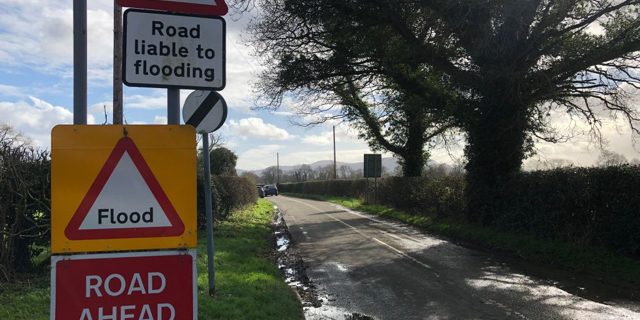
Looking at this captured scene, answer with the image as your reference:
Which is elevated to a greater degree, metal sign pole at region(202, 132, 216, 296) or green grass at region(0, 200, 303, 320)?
metal sign pole at region(202, 132, 216, 296)

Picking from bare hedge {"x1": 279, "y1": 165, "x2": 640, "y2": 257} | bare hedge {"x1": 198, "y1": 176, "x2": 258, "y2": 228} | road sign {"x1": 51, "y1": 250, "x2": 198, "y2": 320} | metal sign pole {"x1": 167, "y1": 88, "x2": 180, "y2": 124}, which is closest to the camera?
road sign {"x1": 51, "y1": 250, "x2": 198, "y2": 320}

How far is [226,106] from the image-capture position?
22.6ft

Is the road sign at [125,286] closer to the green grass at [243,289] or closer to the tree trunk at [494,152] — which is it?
the green grass at [243,289]

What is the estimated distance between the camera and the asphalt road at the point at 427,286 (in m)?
7.89

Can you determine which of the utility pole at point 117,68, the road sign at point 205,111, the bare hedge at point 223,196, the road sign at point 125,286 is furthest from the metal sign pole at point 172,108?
the bare hedge at point 223,196

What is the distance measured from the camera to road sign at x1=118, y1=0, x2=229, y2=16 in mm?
3057

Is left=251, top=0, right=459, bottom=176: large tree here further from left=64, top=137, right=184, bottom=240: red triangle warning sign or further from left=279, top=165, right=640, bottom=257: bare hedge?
left=64, top=137, right=184, bottom=240: red triangle warning sign

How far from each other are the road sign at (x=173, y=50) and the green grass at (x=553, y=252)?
9.62 metres

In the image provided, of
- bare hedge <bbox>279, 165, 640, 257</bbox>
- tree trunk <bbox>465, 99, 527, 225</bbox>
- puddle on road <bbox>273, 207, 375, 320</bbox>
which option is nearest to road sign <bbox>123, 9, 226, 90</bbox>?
puddle on road <bbox>273, 207, 375, 320</bbox>

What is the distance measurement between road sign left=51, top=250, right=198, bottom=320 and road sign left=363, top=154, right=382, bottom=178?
33045 millimetres

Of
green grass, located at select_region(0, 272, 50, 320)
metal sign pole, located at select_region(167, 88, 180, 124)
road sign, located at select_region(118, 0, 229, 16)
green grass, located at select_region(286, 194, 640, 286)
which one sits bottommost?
green grass, located at select_region(286, 194, 640, 286)

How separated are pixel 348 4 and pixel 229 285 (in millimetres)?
11234

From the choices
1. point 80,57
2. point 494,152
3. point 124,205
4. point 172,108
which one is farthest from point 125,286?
point 494,152

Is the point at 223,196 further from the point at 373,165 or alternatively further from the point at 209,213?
the point at 373,165
